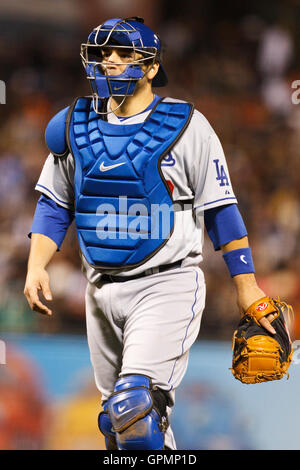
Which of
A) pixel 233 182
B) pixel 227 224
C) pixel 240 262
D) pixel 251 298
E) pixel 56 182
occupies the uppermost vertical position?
pixel 56 182

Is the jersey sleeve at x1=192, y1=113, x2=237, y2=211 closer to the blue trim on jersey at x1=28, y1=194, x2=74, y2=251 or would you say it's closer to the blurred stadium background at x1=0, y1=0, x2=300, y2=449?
the blue trim on jersey at x1=28, y1=194, x2=74, y2=251

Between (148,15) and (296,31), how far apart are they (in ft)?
4.56

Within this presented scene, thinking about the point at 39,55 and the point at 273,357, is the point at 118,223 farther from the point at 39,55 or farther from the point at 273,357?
the point at 39,55

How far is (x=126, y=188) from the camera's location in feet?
8.52

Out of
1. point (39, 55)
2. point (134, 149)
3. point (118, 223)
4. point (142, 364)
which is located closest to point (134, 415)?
point (142, 364)

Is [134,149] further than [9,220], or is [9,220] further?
[9,220]

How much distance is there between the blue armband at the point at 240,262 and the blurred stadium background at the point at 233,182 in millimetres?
1630

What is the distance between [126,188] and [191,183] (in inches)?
9.2

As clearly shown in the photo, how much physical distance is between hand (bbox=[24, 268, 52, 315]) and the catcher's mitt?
2.23 feet

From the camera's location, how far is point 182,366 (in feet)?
8.75

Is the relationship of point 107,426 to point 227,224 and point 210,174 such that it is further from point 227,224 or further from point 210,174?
point 210,174

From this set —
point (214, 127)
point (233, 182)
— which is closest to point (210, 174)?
point (233, 182)

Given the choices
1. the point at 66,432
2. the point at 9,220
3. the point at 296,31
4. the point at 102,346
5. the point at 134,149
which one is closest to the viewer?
the point at 134,149

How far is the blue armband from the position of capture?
2.64 m
